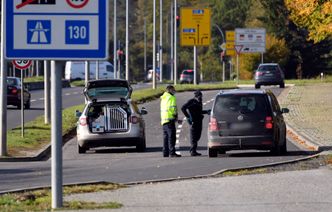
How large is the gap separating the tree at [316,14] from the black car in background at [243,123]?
883cm

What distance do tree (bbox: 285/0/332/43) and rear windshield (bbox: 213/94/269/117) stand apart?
28.9 ft

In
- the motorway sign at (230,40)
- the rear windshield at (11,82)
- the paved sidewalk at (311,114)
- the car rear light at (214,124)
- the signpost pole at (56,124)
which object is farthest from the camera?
the motorway sign at (230,40)

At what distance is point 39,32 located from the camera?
11.8 m

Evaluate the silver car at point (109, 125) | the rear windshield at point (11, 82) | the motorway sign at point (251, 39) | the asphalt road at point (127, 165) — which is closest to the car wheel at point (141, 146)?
the silver car at point (109, 125)

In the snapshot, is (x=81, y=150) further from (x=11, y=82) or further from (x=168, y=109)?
(x=11, y=82)

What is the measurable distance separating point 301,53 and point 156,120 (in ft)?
197

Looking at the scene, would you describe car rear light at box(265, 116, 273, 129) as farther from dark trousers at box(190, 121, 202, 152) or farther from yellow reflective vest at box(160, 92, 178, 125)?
yellow reflective vest at box(160, 92, 178, 125)

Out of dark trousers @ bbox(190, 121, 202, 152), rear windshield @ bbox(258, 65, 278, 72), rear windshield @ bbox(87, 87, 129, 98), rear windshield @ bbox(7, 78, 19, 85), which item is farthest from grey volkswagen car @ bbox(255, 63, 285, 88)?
dark trousers @ bbox(190, 121, 202, 152)

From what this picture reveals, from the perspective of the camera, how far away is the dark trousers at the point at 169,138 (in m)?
23.5

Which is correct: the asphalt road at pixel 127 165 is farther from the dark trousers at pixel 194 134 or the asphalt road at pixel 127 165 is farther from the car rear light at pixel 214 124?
the car rear light at pixel 214 124

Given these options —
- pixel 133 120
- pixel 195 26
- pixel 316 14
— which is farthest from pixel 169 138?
pixel 195 26

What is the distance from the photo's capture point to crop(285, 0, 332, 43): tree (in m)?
32.2

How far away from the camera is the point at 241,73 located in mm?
98000

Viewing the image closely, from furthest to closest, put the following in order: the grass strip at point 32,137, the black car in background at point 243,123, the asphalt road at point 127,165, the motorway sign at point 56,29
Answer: the grass strip at point 32,137 < the black car in background at point 243,123 < the asphalt road at point 127,165 < the motorway sign at point 56,29
